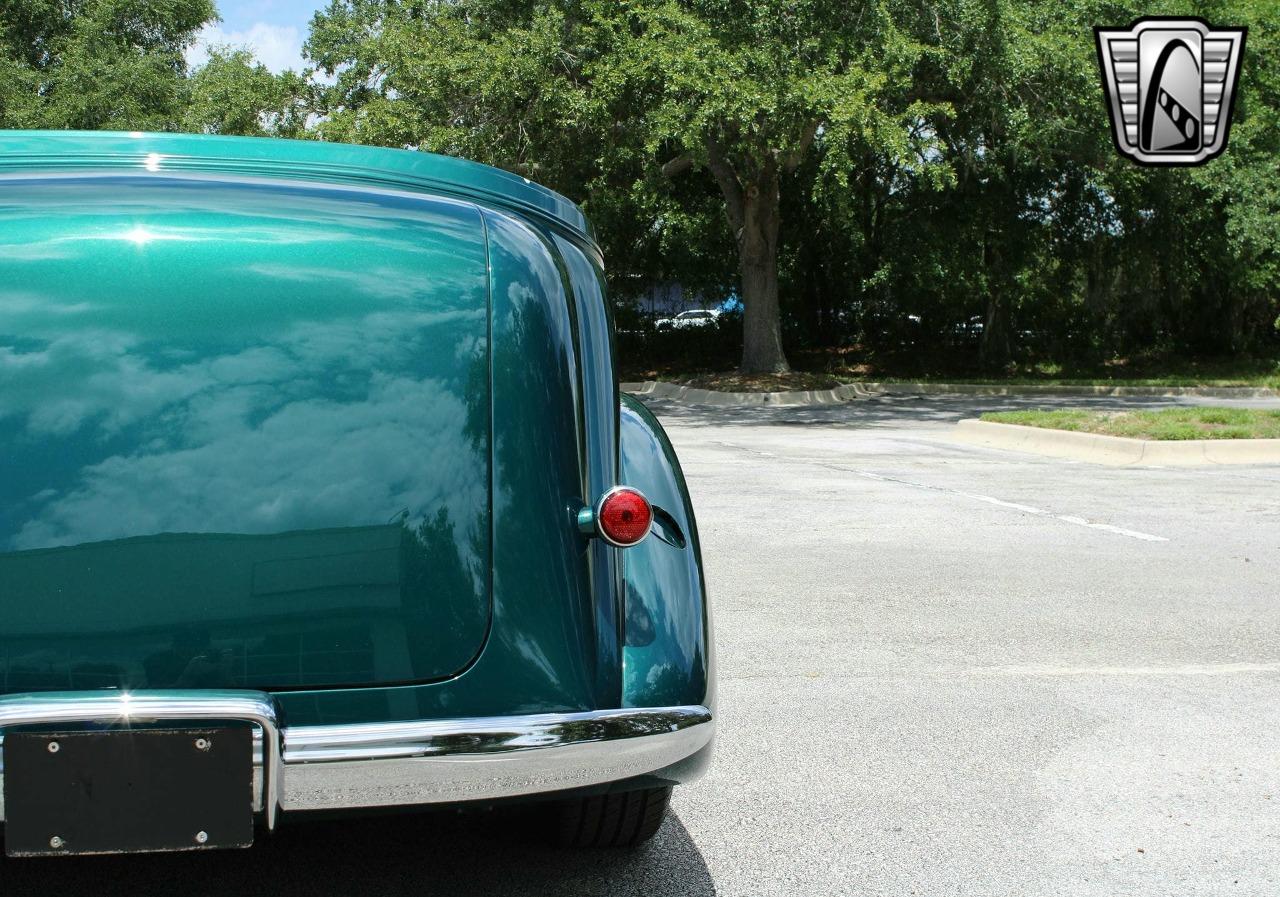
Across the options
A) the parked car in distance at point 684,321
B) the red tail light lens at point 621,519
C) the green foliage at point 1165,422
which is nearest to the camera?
the red tail light lens at point 621,519

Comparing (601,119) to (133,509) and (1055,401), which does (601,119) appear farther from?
(133,509)

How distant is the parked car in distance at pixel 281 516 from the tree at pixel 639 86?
53.7ft

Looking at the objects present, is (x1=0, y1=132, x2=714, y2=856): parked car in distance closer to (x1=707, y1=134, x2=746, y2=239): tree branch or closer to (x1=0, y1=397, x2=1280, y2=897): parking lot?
(x1=0, y1=397, x2=1280, y2=897): parking lot

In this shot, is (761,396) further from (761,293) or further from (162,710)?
(162,710)

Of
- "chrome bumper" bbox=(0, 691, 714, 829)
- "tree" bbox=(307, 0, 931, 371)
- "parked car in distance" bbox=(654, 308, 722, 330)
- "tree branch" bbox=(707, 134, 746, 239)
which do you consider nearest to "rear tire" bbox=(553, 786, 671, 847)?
"chrome bumper" bbox=(0, 691, 714, 829)

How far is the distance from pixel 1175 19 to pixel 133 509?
22.2 m

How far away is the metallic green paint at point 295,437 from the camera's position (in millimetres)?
2207

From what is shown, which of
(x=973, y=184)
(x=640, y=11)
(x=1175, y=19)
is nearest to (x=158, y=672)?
(x=640, y=11)

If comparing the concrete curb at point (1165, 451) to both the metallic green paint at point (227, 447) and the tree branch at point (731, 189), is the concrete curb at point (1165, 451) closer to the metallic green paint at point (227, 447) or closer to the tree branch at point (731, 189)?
the metallic green paint at point (227, 447)

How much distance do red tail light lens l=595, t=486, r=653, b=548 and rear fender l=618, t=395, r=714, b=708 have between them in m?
0.16

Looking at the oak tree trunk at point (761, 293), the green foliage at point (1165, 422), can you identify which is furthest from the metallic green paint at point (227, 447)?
the oak tree trunk at point (761, 293)

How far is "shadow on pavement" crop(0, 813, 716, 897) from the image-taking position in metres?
2.91

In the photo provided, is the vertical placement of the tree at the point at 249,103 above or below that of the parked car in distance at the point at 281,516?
above

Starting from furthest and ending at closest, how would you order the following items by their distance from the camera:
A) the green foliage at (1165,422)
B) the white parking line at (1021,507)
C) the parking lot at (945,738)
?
the green foliage at (1165,422) < the white parking line at (1021,507) < the parking lot at (945,738)
